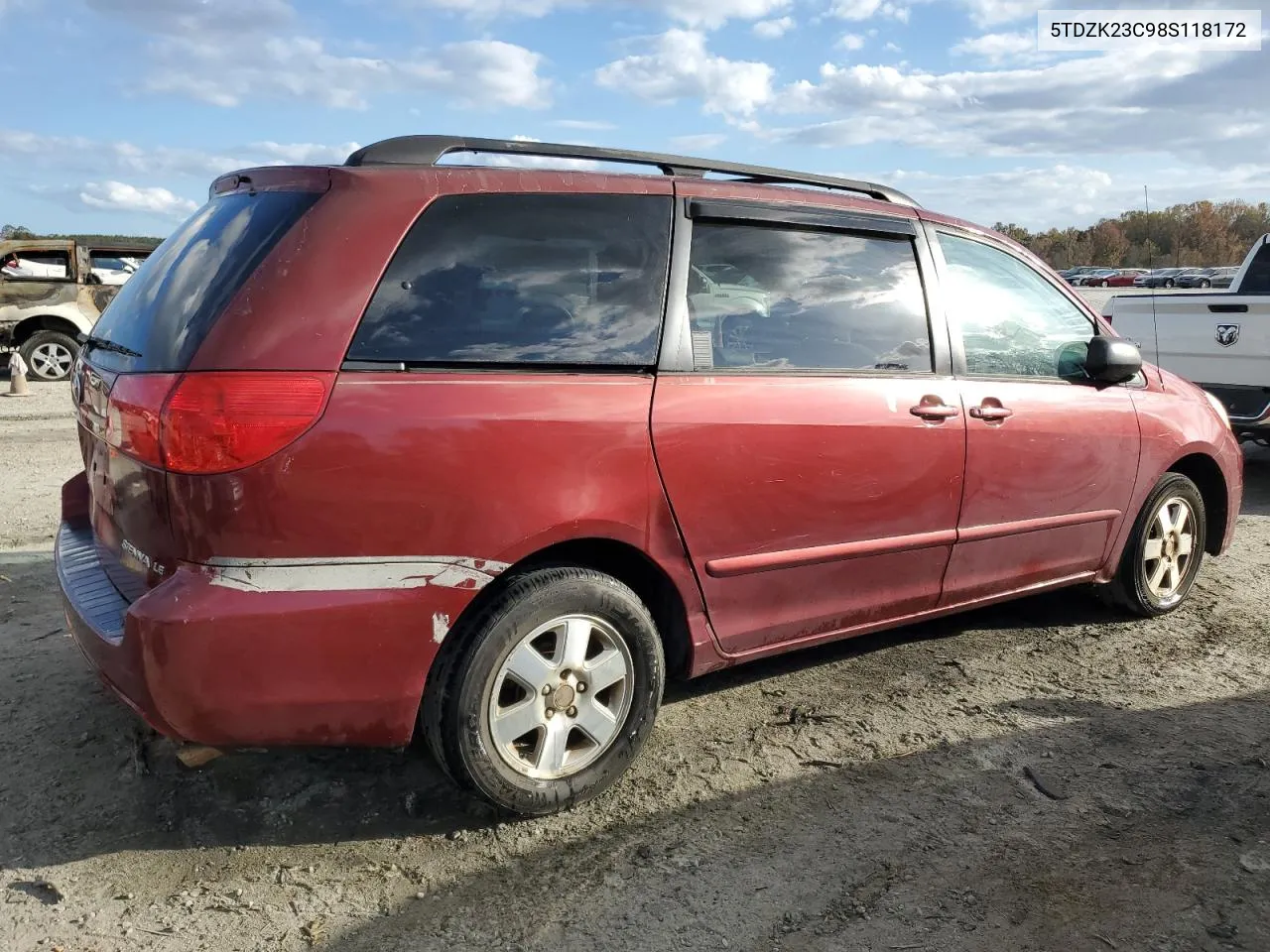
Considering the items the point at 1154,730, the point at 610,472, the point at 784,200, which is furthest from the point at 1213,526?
the point at 610,472

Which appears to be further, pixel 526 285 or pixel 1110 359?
pixel 1110 359

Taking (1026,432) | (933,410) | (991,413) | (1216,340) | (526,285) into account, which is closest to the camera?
(526,285)

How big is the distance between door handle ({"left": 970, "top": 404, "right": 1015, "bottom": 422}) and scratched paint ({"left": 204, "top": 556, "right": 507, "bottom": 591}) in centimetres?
196

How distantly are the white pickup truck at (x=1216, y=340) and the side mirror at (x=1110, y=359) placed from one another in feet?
11.0

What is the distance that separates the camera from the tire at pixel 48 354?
41.2 feet

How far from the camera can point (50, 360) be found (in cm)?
1277

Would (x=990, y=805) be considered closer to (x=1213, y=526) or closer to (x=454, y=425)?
(x=454, y=425)

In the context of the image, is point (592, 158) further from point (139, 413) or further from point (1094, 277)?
point (1094, 277)

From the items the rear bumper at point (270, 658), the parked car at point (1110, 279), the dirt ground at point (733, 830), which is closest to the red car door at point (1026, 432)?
the dirt ground at point (733, 830)

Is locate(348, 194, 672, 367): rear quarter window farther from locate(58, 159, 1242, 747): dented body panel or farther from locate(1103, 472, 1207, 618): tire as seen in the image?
locate(1103, 472, 1207, 618): tire

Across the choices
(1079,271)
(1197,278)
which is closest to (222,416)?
(1197,278)

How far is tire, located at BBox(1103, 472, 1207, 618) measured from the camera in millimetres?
4512

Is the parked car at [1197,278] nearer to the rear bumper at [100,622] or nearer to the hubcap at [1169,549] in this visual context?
the hubcap at [1169,549]

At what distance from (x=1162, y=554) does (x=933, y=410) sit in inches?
73.0
